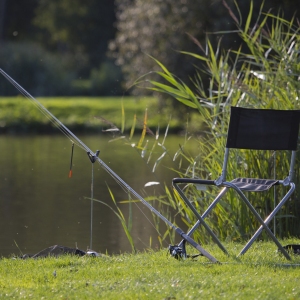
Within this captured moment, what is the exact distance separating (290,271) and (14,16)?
3526cm

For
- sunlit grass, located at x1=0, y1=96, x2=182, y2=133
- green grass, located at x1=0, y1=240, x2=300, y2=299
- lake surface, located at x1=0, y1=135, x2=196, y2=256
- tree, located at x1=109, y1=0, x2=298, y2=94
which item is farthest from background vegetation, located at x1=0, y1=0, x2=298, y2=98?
green grass, located at x1=0, y1=240, x2=300, y2=299

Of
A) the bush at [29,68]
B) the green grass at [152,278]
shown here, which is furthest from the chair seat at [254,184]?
the bush at [29,68]

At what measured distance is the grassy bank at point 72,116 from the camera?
18.6 metres

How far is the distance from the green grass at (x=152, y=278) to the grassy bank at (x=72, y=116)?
12216mm

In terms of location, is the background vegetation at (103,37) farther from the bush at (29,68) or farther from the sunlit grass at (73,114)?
the sunlit grass at (73,114)

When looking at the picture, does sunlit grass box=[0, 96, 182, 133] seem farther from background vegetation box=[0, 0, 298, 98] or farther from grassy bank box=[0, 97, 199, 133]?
background vegetation box=[0, 0, 298, 98]

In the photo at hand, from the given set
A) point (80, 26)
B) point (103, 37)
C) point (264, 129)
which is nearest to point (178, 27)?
point (264, 129)

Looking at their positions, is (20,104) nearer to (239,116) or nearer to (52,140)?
(52,140)

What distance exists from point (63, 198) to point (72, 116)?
1136 centimetres

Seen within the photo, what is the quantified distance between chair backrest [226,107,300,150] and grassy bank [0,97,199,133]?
11967 millimetres

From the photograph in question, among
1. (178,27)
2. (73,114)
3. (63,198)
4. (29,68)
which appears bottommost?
(73,114)

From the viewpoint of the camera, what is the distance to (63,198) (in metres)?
9.41

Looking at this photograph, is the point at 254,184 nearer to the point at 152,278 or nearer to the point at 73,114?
the point at 152,278

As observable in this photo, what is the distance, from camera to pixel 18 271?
422 cm
